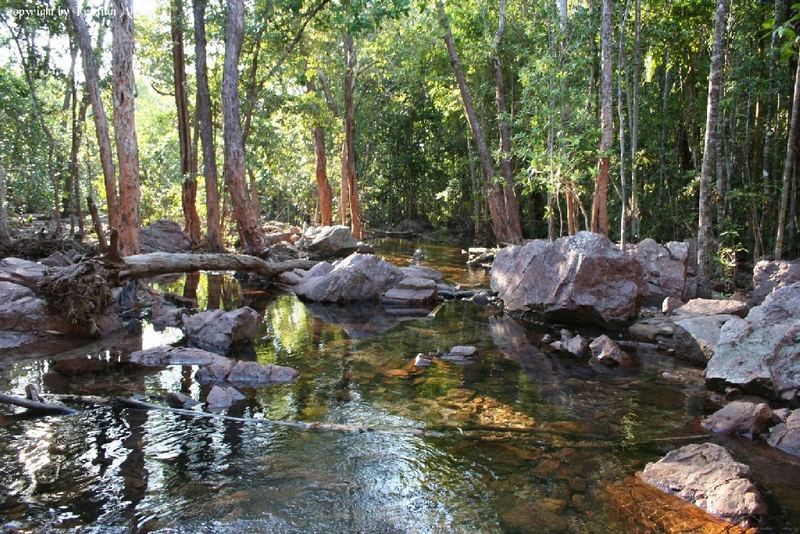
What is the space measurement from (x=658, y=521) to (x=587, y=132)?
32.4 ft

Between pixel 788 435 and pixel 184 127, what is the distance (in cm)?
1738

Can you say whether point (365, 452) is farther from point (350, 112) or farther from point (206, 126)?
point (350, 112)

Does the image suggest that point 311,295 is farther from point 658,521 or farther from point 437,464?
point 658,521

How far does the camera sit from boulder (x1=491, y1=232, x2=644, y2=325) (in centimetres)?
932

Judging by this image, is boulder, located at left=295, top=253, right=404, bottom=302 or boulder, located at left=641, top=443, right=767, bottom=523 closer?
boulder, located at left=641, top=443, right=767, bottom=523

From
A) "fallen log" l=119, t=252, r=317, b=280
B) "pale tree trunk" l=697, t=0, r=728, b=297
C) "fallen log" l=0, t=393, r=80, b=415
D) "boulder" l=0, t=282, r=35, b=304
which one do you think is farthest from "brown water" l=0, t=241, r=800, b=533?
"pale tree trunk" l=697, t=0, r=728, b=297

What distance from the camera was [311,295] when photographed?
1264cm

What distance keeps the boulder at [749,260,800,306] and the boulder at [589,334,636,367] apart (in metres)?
2.85

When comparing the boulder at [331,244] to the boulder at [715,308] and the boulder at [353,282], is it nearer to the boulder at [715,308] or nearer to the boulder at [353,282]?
the boulder at [353,282]

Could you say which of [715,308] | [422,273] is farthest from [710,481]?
[422,273]

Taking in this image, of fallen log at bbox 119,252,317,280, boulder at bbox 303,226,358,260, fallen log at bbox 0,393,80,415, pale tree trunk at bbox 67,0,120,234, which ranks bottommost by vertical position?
fallen log at bbox 0,393,80,415

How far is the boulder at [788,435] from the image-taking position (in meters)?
4.97

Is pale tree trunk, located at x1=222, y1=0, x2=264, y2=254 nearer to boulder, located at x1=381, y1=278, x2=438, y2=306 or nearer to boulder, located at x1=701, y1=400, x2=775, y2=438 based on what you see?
boulder, located at x1=381, y1=278, x2=438, y2=306

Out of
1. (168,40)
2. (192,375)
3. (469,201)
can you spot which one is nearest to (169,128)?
(168,40)
